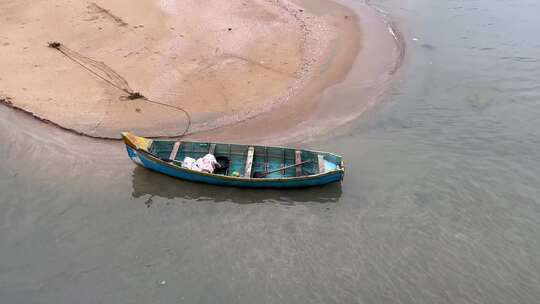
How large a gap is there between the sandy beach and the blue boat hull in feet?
10.0

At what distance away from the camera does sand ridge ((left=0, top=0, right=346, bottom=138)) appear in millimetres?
19234

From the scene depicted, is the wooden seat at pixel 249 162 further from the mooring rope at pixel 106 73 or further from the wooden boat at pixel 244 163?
the mooring rope at pixel 106 73

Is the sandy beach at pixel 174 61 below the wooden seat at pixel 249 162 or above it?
above

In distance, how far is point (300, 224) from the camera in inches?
563

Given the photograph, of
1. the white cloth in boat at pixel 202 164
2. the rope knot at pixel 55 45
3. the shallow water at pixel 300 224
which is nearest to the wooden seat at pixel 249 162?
the shallow water at pixel 300 224

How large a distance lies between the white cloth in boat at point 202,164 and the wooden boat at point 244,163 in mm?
307

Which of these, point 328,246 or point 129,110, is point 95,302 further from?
point 129,110

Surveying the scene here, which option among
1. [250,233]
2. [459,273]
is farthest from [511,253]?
[250,233]

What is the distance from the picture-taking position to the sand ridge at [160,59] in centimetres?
1923

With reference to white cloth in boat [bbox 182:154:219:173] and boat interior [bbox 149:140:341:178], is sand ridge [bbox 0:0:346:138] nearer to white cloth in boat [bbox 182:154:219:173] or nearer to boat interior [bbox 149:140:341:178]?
boat interior [bbox 149:140:341:178]

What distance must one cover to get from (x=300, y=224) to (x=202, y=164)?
4.28 meters

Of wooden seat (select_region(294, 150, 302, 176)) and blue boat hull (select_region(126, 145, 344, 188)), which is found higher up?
wooden seat (select_region(294, 150, 302, 176))

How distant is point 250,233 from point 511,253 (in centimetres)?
852

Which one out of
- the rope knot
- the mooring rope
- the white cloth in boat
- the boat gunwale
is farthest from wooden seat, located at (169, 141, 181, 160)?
the rope knot
